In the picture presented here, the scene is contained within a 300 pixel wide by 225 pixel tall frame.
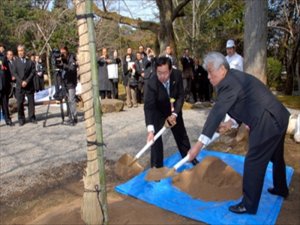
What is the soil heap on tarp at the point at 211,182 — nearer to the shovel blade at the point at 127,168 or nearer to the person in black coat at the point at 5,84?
the shovel blade at the point at 127,168

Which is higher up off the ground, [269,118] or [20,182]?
[269,118]

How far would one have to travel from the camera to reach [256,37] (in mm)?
6598

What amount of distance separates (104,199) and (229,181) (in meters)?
1.62

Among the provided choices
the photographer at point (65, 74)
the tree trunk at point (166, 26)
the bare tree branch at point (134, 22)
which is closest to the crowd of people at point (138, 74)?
the tree trunk at point (166, 26)

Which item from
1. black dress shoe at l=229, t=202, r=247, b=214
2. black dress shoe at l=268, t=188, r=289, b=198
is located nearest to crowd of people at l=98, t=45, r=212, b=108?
black dress shoe at l=268, t=188, r=289, b=198

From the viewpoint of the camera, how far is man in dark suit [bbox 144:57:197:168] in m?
4.31

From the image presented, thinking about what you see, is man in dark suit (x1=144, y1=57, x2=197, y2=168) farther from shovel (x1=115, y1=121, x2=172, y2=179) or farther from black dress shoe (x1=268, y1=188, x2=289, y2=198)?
black dress shoe (x1=268, y1=188, x2=289, y2=198)

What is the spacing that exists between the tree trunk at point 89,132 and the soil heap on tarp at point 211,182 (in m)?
1.24

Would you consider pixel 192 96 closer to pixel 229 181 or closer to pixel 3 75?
pixel 3 75

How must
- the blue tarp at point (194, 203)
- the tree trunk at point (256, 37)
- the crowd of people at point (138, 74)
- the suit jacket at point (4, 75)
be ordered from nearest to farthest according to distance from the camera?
the blue tarp at point (194, 203) < the tree trunk at point (256, 37) < the suit jacket at point (4, 75) < the crowd of people at point (138, 74)

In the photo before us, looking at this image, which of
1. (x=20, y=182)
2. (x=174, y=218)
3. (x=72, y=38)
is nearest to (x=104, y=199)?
(x=174, y=218)

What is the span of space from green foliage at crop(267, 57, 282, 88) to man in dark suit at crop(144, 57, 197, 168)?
15.4 metres

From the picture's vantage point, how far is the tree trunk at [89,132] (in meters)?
2.86

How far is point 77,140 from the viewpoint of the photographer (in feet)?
22.9
